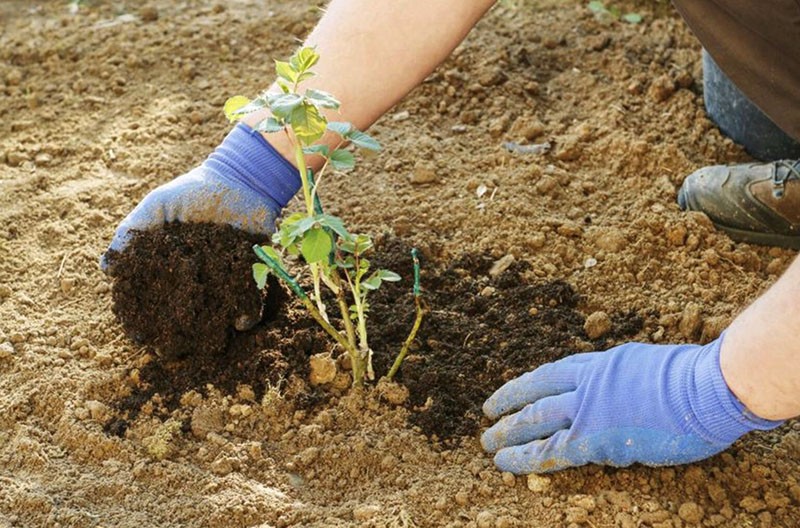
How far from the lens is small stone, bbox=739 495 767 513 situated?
189 centimetres

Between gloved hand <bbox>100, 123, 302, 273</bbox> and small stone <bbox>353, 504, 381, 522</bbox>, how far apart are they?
27.5 inches

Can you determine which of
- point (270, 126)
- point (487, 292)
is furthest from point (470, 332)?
point (270, 126)

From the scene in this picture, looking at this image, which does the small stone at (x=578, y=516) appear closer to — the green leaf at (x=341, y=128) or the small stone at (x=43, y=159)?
the green leaf at (x=341, y=128)

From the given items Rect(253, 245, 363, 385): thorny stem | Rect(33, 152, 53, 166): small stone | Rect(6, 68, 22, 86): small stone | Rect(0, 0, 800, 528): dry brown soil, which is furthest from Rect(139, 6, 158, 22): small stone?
Rect(253, 245, 363, 385): thorny stem

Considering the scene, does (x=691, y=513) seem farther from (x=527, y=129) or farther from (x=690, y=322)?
(x=527, y=129)

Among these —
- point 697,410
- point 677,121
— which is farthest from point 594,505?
point 677,121

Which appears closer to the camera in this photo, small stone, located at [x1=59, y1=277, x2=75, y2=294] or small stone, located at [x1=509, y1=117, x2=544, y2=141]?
small stone, located at [x1=59, y1=277, x2=75, y2=294]

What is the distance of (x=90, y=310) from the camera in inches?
93.5

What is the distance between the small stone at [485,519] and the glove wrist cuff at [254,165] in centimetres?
86

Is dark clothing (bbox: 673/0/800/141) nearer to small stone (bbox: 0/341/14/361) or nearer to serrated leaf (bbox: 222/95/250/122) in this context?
serrated leaf (bbox: 222/95/250/122)

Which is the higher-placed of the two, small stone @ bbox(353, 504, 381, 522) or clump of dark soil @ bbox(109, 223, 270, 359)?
clump of dark soil @ bbox(109, 223, 270, 359)

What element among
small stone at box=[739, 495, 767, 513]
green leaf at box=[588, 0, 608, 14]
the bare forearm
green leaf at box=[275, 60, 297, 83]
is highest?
green leaf at box=[275, 60, 297, 83]

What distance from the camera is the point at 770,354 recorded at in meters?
1.79

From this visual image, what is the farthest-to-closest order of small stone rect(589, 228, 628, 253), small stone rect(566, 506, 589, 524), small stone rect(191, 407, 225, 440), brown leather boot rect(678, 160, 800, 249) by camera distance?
brown leather boot rect(678, 160, 800, 249) < small stone rect(589, 228, 628, 253) < small stone rect(191, 407, 225, 440) < small stone rect(566, 506, 589, 524)
